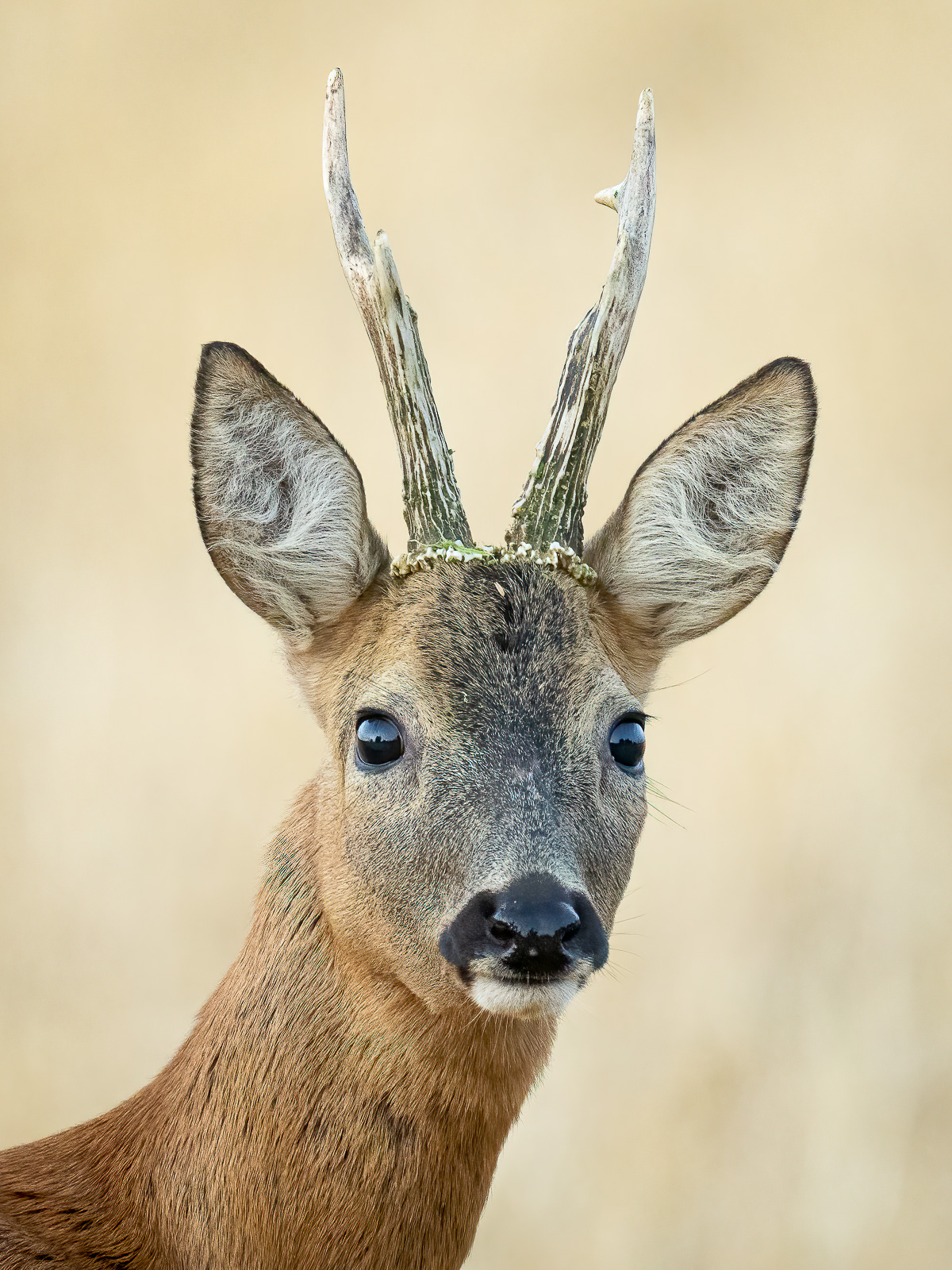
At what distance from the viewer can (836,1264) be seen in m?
4.80

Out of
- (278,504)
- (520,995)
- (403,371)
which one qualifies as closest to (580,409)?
(403,371)

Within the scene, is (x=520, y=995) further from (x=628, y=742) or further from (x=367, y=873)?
(x=628, y=742)

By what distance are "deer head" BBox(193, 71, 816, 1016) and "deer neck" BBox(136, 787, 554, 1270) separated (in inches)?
4.6

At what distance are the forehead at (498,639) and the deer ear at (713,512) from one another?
18 cm

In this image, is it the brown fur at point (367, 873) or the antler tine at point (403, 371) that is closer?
the brown fur at point (367, 873)

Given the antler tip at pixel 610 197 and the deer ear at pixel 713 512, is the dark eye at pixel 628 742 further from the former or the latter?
the antler tip at pixel 610 197

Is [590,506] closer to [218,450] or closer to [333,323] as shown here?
[333,323]

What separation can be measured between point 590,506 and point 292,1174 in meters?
3.50

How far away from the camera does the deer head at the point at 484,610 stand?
1.95 m

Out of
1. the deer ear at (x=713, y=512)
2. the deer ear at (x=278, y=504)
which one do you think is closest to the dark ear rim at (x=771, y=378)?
the deer ear at (x=713, y=512)

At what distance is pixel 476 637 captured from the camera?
7.13 feet

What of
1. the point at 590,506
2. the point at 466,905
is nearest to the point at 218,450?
the point at 466,905

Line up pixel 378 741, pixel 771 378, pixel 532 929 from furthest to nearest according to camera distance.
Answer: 1. pixel 771 378
2. pixel 378 741
3. pixel 532 929

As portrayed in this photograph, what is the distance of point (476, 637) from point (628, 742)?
34 centimetres
